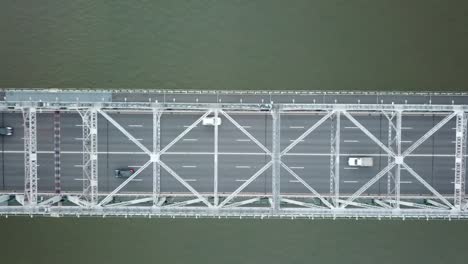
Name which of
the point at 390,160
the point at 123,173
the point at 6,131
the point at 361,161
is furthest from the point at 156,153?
the point at 390,160

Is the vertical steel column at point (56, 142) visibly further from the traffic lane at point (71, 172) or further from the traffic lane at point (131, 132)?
the traffic lane at point (131, 132)

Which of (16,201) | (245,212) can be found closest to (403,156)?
(245,212)

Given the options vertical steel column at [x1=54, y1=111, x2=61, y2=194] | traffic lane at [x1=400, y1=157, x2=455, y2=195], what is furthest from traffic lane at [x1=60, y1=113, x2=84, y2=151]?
traffic lane at [x1=400, y1=157, x2=455, y2=195]

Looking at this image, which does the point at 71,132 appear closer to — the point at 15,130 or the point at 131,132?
the point at 15,130

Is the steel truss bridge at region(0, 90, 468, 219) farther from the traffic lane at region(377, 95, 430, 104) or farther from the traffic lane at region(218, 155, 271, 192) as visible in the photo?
the traffic lane at region(377, 95, 430, 104)

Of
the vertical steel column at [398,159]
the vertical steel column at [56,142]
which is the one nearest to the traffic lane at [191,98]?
the vertical steel column at [56,142]

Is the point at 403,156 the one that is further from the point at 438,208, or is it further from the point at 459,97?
the point at 459,97

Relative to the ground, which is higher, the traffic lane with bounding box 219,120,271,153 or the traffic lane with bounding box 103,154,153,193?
the traffic lane with bounding box 219,120,271,153
